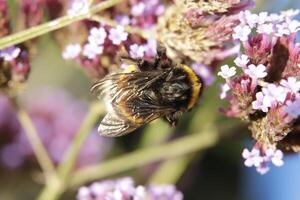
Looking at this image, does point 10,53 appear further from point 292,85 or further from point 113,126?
point 292,85

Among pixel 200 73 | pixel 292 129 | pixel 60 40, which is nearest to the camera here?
pixel 292 129

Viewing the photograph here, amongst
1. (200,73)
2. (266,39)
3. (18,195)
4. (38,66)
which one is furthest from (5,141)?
(266,39)

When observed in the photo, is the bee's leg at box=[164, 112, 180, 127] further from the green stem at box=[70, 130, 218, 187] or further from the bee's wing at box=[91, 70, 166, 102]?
the green stem at box=[70, 130, 218, 187]

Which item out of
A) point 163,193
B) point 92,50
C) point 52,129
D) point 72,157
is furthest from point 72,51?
point 52,129

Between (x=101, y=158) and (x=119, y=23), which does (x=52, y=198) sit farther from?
(x=101, y=158)

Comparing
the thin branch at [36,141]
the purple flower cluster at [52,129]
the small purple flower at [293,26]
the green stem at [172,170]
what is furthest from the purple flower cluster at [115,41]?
the purple flower cluster at [52,129]

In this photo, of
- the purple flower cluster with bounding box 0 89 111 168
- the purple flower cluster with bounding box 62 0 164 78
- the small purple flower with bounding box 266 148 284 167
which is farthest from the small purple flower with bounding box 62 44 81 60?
the purple flower cluster with bounding box 0 89 111 168
